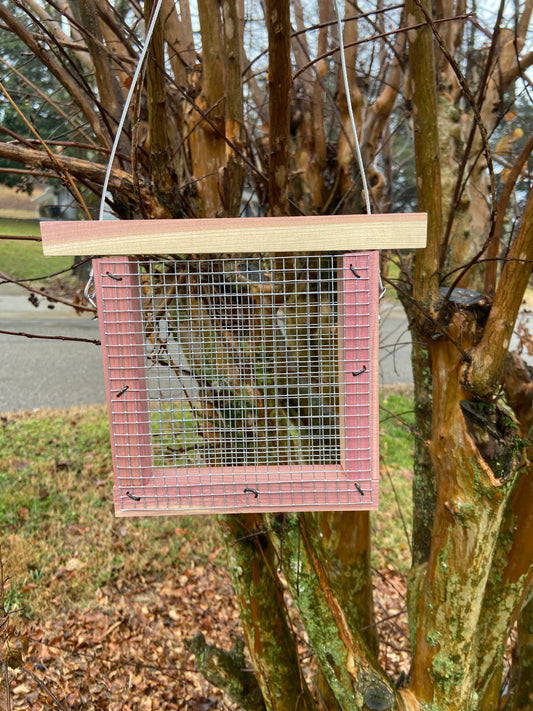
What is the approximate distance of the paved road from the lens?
6535mm

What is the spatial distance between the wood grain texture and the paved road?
17.4 ft

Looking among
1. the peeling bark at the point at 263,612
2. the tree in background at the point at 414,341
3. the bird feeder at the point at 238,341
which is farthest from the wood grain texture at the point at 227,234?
the peeling bark at the point at 263,612

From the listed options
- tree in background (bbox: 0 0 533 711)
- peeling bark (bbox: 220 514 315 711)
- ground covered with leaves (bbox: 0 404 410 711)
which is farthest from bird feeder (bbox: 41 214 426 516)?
ground covered with leaves (bbox: 0 404 410 711)

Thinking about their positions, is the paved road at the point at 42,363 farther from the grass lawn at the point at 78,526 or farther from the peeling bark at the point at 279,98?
the peeling bark at the point at 279,98

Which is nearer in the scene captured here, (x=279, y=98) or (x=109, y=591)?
(x=279, y=98)

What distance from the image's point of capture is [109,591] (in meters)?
3.31

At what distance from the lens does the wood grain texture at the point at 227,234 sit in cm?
103

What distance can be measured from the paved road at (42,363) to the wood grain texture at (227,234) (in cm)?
531

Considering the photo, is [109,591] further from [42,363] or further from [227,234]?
[42,363]

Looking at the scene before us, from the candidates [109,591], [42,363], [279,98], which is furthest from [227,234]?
[42,363]

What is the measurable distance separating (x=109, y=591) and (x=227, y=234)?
299cm

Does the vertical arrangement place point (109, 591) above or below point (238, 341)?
below

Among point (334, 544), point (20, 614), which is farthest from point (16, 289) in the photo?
point (334, 544)

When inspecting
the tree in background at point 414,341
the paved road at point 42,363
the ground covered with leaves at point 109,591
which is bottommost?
the ground covered with leaves at point 109,591
